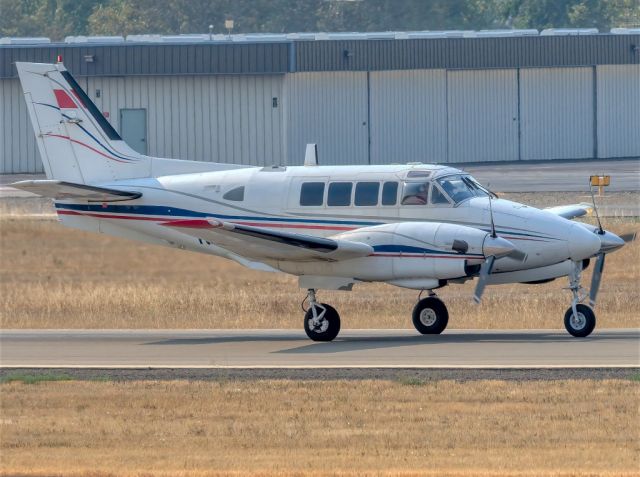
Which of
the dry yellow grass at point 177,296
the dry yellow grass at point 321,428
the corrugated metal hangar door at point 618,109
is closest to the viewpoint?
the dry yellow grass at point 321,428

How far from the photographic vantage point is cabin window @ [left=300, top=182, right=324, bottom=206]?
876 inches

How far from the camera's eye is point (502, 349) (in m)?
19.7

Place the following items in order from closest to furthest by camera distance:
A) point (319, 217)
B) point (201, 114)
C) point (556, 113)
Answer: point (319, 217), point (201, 114), point (556, 113)

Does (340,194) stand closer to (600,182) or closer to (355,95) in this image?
(600,182)

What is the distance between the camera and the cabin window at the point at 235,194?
22.8 metres

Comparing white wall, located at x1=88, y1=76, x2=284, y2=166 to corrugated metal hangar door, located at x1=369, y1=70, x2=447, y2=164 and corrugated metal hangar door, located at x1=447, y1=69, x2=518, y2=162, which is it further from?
corrugated metal hangar door, located at x1=447, y1=69, x2=518, y2=162

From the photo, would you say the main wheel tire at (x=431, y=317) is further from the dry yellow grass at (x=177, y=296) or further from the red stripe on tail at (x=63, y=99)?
the red stripe on tail at (x=63, y=99)

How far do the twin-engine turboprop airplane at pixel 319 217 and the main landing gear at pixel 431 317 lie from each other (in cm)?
2

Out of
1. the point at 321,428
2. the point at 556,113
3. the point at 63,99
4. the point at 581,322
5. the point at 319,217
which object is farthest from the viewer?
the point at 556,113

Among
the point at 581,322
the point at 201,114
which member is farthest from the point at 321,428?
the point at 201,114

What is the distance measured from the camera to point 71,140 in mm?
24484

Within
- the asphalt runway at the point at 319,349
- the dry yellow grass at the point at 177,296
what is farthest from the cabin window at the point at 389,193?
the dry yellow grass at the point at 177,296

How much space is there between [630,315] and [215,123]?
31.6 metres

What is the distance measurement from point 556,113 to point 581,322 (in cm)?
4169
